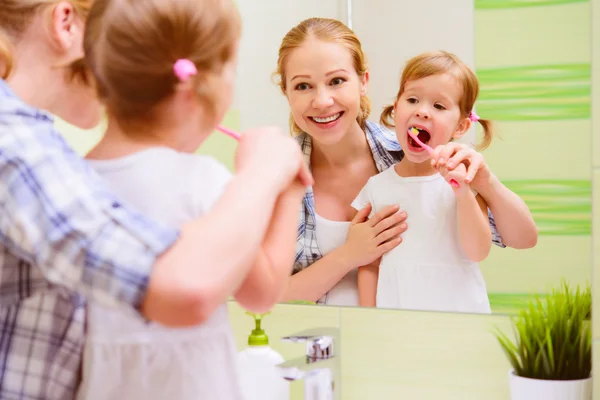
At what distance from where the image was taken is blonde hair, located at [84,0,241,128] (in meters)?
0.54

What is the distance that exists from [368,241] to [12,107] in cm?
64

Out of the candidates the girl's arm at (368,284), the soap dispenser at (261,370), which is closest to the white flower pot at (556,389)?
the girl's arm at (368,284)

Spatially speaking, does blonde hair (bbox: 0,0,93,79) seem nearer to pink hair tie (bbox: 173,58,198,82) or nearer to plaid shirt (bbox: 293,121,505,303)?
pink hair tie (bbox: 173,58,198,82)

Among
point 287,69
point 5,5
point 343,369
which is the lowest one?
point 343,369

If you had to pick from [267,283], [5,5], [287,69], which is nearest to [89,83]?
[5,5]

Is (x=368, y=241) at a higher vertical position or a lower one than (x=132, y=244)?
higher

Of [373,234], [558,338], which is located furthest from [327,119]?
[558,338]

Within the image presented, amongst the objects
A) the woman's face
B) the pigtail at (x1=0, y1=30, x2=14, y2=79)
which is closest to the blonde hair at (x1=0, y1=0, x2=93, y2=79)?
the pigtail at (x1=0, y1=30, x2=14, y2=79)

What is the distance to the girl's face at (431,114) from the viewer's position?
101cm

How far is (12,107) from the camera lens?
0.51 metres

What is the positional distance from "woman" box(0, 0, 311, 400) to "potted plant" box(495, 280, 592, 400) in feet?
1.74

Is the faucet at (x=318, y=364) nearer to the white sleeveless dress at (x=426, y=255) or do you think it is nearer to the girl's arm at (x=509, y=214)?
Answer: the white sleeveless dress at (x=426, y=255)

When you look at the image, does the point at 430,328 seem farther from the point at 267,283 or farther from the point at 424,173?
the point at 267,283

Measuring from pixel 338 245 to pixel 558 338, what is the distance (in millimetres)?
323
